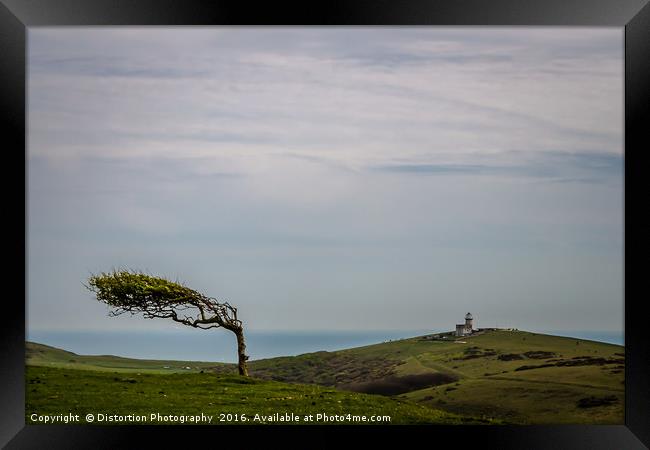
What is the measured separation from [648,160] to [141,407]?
5.69 meters

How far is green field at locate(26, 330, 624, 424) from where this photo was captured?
8.12m

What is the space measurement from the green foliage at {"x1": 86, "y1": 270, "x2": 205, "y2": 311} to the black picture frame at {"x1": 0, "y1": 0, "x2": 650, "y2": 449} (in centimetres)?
85

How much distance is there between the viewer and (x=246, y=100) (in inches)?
328

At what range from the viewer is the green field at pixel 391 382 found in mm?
8117

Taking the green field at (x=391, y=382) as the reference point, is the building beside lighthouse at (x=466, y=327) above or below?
above

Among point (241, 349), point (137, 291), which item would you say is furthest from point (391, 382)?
point (137, 291)

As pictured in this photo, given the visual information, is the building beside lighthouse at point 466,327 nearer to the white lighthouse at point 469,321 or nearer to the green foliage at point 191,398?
the white lighthouse at point 469,321

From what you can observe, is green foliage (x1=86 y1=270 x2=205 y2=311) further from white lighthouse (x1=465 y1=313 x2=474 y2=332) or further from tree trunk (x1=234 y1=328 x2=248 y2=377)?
white lighthouse (x1=465 y1=313 x2=474 y2=332)

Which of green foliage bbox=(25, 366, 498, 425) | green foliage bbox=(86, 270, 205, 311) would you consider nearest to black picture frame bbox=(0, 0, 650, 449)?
green foliage bbox=(25, 366, 498, 425)

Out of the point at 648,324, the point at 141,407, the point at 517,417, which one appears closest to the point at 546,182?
the point at 648,324

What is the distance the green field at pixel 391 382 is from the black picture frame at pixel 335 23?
344mm

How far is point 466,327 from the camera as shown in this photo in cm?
851

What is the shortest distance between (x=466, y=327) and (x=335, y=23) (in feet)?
11.7

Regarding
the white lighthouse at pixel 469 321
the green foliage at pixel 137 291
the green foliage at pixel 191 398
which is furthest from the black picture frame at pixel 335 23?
the white lighthouse at pixel 469 321
